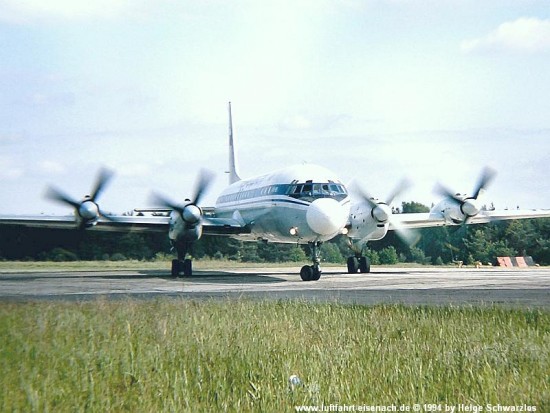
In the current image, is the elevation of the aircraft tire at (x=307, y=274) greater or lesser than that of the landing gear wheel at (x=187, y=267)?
lesser

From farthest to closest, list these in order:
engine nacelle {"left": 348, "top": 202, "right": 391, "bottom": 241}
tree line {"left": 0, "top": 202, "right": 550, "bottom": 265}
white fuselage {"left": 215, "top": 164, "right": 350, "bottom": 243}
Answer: engine nacelle {"left": 348, "top": 202, "right": 391, "bottom": 241} < tree line {"left": 0, "top": 202, "right": 550, "bottom": 265} < white fuselage {"left": 215, "top": 164, "right": 350, "bottom": 243}

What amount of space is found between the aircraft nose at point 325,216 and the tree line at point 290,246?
7335mm

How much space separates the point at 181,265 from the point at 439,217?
44.9 feet

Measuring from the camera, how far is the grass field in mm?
6531

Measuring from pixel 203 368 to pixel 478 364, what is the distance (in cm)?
304

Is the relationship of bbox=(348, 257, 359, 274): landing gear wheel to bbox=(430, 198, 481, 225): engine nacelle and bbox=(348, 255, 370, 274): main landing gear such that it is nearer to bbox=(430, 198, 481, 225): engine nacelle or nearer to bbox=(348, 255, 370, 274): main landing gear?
bbox=(348, 255, 370, 274): main landing gear

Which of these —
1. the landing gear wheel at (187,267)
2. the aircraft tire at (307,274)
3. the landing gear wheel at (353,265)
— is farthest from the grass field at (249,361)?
the landing gear wheel at (353,265)

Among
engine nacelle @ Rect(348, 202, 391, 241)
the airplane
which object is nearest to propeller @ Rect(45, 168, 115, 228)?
the airplane

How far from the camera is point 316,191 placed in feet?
96.0

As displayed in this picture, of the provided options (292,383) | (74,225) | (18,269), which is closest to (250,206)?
(74,225)

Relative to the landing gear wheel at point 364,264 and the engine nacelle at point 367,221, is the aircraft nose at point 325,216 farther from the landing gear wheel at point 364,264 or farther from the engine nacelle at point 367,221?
the landing gear wheel at point 364,264

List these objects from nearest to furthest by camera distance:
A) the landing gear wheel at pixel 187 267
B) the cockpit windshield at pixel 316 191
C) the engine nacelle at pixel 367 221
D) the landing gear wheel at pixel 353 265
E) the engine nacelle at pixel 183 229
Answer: the cockpit windshield at pixel 316 191, the engine nacelle at pixel 183 229, the landing gear wheel at pixel 187 267, the engine nacelle at pixel 367 221, the landing gear wheel at pixel 353 265

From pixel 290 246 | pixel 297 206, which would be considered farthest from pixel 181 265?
pixel 290 246

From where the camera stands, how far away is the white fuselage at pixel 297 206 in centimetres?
2814
